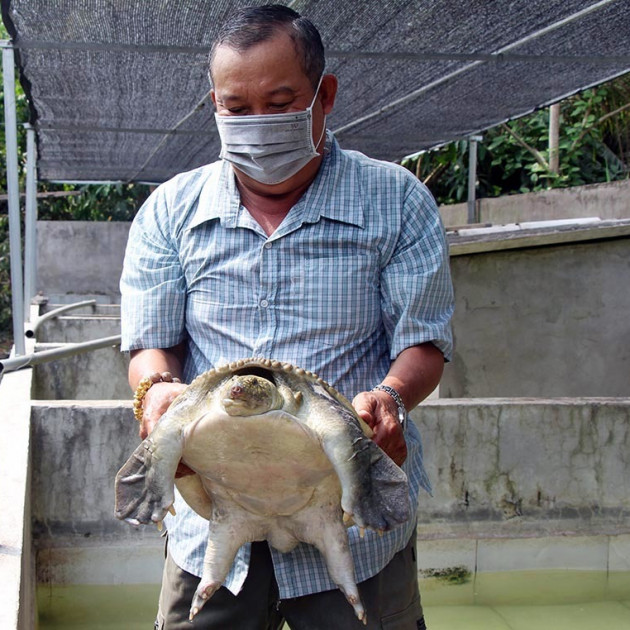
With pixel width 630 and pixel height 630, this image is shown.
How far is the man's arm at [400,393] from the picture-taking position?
160 cm

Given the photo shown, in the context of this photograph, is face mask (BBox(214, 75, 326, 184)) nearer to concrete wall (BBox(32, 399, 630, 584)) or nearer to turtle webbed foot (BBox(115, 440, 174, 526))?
turtle webbed foot (BBox(115, 440, 174, 526))

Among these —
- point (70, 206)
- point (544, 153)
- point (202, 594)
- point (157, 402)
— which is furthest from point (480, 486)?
point (70, 206)

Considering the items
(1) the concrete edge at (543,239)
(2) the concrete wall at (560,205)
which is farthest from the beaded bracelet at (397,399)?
(2) the concrete wall at (560,205)

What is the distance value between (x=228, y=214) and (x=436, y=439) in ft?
7.24

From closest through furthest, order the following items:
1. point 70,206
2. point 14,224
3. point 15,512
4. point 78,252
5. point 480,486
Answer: point 15,512 → point 480,486 → point 14,224 → point 78,252 → point 70,206

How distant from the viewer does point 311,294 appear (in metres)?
1.82

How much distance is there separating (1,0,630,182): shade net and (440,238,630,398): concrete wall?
1121mm

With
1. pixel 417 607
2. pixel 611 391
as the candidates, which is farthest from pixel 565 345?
pixel 417 607

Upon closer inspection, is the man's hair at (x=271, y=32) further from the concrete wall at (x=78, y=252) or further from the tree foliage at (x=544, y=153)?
the concrete wall at (x=78, y=252)

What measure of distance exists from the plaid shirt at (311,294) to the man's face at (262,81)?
0.19 meters

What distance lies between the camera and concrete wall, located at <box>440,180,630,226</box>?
8086 millimetres

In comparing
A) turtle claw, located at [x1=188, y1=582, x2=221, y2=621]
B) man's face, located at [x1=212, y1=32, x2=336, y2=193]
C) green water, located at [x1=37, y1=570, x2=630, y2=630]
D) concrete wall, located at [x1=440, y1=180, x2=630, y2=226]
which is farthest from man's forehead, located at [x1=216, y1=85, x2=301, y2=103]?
concrete wall, located at [x1=440, y1=180, x2=630, y2=226]

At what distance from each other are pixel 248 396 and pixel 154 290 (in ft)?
1.68

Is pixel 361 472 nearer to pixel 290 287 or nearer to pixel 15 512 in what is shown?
pixel 290 287
